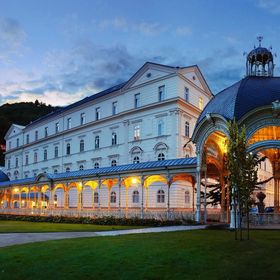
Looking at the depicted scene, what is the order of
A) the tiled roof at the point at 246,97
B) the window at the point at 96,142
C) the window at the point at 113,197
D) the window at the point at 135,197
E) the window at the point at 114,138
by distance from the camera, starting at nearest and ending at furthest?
the tiled roof at the point at 246,97, the window at the point at 135,197, the window at the point at 113,197, the window at the point at 114,138, the window at the point at 96,142

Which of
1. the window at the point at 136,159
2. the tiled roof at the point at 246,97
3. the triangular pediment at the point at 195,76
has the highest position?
the triangular pediment at the point at 195,76

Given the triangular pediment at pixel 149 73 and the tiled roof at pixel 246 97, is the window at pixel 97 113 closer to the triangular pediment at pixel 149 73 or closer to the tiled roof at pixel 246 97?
the triangular pediment at pixel 149 73

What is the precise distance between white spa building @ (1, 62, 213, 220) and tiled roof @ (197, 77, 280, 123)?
6214 mm

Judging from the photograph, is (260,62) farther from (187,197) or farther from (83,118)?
(83,118)

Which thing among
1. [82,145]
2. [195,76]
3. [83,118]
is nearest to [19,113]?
[83,118]

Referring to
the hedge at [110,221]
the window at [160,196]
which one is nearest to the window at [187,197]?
the window at [160,196]

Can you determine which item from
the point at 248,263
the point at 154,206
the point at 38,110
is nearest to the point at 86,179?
the point at 154,206

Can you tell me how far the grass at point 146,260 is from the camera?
9328mm

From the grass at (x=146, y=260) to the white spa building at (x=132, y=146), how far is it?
15283 mm

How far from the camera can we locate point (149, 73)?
4416 centimetres

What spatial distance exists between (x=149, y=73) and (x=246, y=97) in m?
22.7

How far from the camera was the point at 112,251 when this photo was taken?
12.2 metres

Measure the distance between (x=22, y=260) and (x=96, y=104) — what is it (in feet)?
139

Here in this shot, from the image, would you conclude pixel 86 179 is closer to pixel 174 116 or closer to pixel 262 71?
pixel 174 116
